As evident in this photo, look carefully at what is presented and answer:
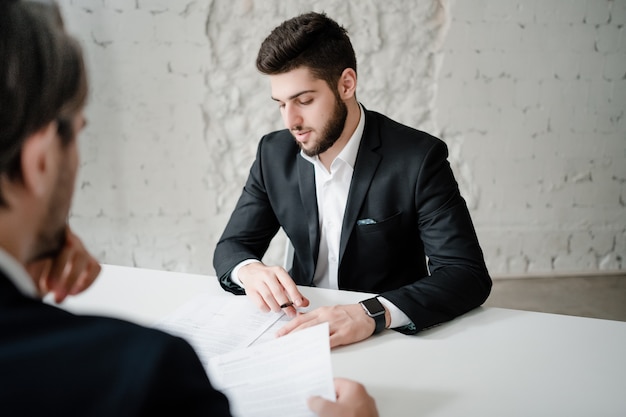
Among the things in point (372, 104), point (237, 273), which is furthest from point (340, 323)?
point (372, 104)

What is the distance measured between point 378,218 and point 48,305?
1109 mm

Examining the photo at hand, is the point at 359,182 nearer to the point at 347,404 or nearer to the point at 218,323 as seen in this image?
the point at 218,323

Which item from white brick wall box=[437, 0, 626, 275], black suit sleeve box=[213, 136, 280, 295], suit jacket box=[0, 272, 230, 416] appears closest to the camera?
suit jacket box=[0, 272, 230, 416]

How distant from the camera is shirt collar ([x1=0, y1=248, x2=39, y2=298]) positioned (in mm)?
409

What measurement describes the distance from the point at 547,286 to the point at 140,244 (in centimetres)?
244

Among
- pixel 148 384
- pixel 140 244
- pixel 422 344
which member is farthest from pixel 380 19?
pixel 148 384

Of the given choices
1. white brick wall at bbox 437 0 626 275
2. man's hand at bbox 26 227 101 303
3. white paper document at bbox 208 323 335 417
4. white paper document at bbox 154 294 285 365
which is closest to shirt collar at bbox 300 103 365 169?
white paper document at bbox 154 294 285 365

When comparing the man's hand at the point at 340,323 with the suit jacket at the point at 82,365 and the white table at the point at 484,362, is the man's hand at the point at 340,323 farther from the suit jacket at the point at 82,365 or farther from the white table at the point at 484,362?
the suit jacket at the point at 82,365

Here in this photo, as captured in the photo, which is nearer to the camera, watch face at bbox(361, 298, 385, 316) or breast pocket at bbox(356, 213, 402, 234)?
watch face at bbox(361, 298, 385, 316)

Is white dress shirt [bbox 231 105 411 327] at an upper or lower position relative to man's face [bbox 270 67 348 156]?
lower

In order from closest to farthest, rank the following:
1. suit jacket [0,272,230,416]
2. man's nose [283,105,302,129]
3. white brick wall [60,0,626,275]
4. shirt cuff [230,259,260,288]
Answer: suit jacket [0,272,230,416], shirt cuff [230,259,260,288], man's nose [283,105,302,129], white brick wall [60,0,626,275]

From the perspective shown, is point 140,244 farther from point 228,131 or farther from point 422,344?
point 422,344

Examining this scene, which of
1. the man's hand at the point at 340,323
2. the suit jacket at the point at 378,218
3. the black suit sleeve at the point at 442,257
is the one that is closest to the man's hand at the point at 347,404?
the man's hand at the point at 340,323

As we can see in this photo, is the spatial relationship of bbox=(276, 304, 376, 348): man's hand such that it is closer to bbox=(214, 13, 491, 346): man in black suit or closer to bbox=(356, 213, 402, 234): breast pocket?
bbox=(214, 13, 491, 346): man in black suit
